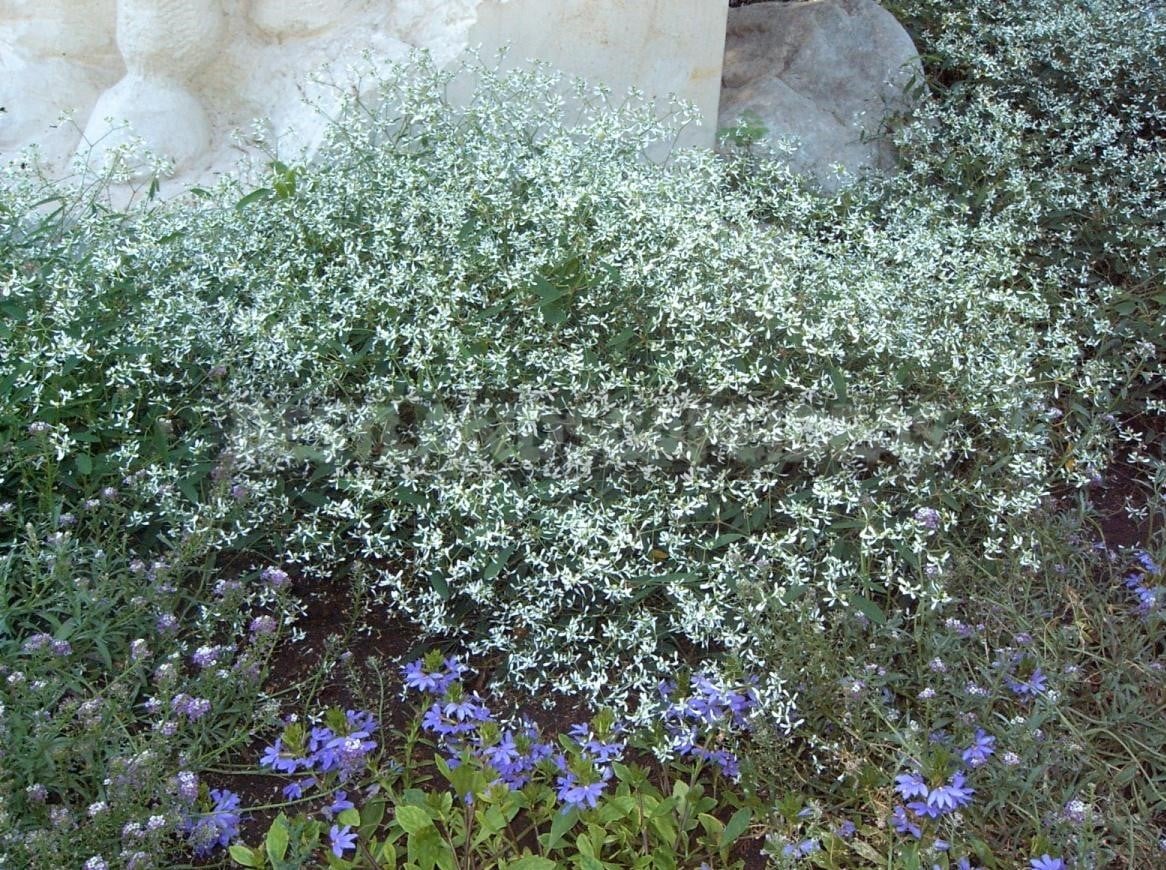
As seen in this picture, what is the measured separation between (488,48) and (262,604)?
1.90m

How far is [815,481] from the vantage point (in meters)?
2.56

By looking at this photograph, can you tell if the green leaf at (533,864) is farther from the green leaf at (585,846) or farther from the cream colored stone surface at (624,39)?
the cream colored stone surface at (624,39)

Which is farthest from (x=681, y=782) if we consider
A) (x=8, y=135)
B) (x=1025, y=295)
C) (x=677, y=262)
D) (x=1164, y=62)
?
(x=1164, y=62)

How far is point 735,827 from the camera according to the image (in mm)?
2164

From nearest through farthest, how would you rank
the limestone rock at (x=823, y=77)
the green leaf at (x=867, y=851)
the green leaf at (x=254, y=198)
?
1. the green leaf at (x=867, y=851)
2. the green leaf at (x=254, y=198)
3. the limestone rock at (x=823, y=77)

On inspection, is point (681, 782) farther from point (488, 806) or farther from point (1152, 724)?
point (1152, 724)

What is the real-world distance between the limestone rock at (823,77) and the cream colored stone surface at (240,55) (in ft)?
2.06

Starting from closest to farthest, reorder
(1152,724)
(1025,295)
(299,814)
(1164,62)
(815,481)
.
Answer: (299,814) < (1152,724) < (815,481) < (1025,295) < (1164,62)

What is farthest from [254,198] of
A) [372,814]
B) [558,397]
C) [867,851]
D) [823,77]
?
[823,77]

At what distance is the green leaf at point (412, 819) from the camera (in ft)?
6.87

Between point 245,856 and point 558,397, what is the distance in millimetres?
1176

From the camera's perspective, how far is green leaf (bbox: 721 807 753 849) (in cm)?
216

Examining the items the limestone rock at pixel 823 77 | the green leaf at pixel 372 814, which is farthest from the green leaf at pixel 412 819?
the limestone rock at pixel 823 77

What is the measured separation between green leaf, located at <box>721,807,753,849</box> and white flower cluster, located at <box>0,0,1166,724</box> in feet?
0.77
